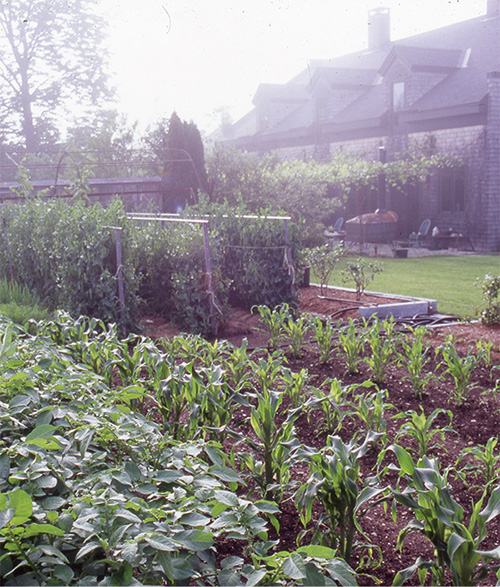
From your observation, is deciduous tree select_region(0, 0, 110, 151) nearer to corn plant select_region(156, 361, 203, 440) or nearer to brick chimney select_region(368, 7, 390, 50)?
brick chimney select_region(368, 7, 390, 50)

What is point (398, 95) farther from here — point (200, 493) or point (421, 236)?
point (200, 493)

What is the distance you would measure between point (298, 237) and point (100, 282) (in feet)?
8.79

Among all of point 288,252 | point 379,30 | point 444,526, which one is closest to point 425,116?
point 379,30

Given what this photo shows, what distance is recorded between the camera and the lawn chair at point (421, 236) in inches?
757

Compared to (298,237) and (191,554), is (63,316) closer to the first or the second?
(191,554)

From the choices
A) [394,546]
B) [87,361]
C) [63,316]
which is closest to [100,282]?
[63,316]

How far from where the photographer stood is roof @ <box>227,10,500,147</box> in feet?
62.5

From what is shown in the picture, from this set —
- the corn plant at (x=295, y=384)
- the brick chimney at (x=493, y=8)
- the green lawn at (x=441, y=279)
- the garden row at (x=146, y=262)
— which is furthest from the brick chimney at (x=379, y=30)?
the corn plant at (x=295, y=384)

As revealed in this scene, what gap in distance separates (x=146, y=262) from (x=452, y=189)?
1332cm

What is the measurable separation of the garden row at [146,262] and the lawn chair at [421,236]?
37.9 ft

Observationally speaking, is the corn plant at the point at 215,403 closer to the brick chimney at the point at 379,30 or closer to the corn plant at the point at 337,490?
the corn plant at the point at 337,490

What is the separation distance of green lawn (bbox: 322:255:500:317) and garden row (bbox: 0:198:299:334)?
105 inches

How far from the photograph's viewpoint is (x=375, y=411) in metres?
3.26

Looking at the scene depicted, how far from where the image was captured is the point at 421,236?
19297mm
